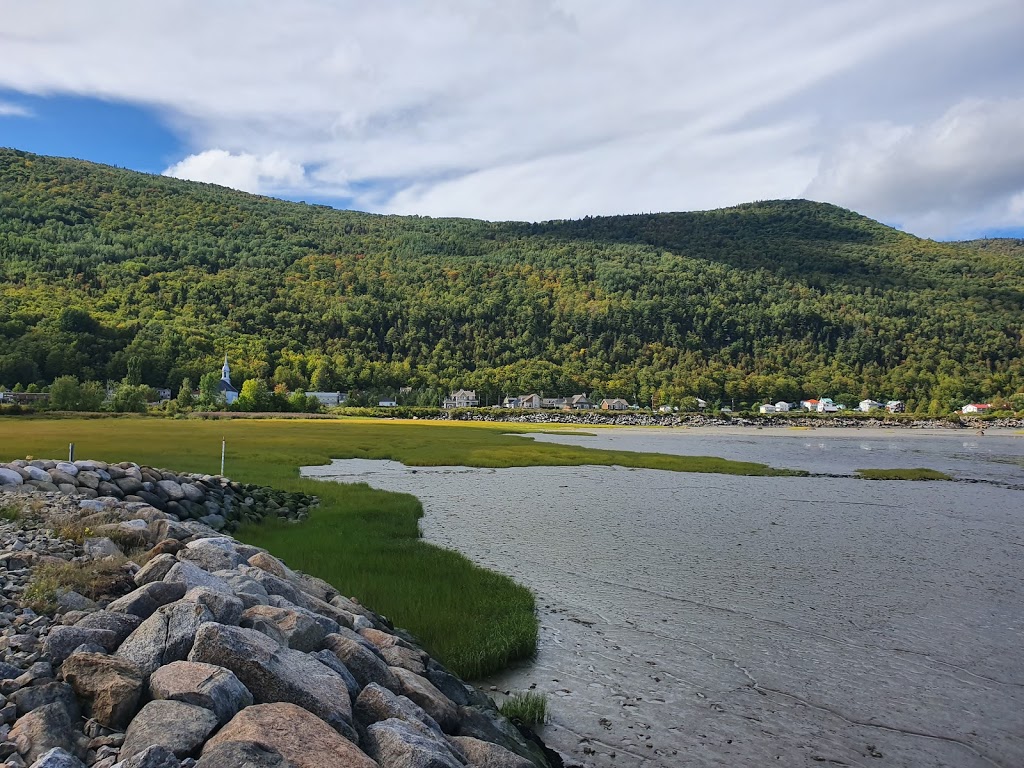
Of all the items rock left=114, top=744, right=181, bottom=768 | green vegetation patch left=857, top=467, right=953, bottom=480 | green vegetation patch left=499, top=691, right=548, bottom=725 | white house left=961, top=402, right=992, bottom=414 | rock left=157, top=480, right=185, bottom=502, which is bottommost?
white house left=961, top=402, right=992, bottom=414

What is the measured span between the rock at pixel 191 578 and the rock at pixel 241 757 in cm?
304

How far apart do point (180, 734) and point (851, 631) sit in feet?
41.6

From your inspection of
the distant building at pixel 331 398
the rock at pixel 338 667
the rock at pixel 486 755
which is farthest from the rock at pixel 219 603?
the distant building at pixel 331 398

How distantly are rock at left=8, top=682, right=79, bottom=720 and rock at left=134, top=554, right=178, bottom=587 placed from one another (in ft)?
8.46

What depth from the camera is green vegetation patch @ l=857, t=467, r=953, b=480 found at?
141ft

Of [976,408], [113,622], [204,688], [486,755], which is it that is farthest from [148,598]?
[976,408]

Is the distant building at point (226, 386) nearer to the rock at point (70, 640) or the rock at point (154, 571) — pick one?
the rock at point (154, 571)

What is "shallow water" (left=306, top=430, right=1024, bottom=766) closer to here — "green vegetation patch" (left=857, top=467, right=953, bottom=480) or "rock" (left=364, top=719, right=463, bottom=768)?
"rock" (left=364, top=719, right=463, bottom=768)

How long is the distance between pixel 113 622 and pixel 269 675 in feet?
6.08

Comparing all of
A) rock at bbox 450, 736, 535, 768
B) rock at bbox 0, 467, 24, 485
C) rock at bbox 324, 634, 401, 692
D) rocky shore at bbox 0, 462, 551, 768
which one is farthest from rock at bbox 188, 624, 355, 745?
rock at bbox 0, 467, 24, 485

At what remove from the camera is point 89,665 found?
545 cm

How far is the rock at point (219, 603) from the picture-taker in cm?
664

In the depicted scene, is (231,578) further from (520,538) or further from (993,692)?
(520,538)

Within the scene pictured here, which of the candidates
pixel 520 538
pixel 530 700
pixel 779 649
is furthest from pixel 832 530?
pixel 530 700
